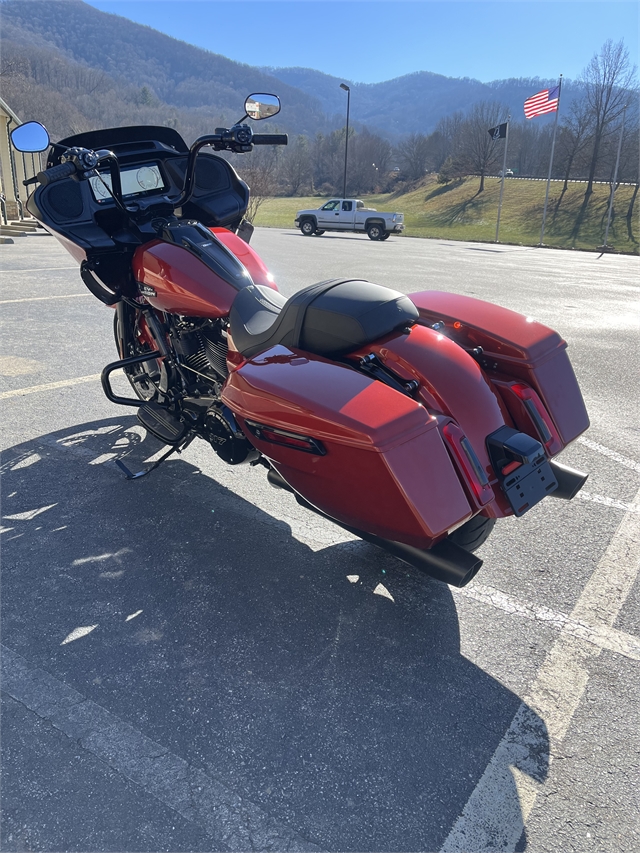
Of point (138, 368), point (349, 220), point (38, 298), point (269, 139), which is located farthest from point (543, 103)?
point (138, 368)

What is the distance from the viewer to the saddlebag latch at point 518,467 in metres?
1.99

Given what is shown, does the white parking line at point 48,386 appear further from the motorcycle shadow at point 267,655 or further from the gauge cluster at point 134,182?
the gauge cluster at point 134,182

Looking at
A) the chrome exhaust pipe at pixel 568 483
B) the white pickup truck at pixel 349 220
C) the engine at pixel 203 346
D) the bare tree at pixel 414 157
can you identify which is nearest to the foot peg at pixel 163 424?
the engine at pixel 203 346

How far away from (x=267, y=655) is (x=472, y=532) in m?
0.87

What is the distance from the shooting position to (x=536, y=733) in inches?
74.2

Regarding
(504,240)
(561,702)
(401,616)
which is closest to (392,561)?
(401,616)

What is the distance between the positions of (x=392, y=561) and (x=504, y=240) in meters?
32.5

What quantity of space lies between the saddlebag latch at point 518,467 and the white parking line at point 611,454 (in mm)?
2114

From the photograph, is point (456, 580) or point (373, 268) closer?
point (456, 580)

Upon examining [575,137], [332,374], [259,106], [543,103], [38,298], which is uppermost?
[575,137]

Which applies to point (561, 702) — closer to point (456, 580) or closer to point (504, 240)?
point (456, 580)

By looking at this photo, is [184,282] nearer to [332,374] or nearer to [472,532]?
[332,374]

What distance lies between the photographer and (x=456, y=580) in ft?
6.38

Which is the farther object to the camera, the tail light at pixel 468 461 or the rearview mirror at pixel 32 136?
the rearview mirror at pixel 32 136
